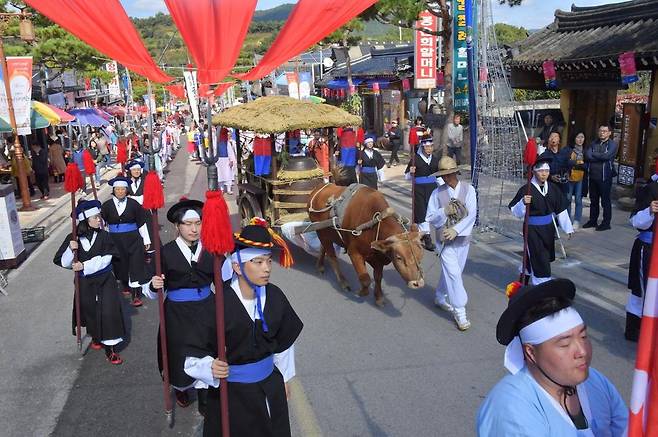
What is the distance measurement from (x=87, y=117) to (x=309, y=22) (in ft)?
69.4

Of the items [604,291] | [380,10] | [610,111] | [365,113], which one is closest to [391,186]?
[380,10]

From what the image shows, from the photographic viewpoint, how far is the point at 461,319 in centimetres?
634

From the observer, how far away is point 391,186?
16266 millimetres

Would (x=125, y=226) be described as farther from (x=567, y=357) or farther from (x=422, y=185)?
(x=567, y=357)

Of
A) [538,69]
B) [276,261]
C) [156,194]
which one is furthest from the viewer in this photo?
[538,69]

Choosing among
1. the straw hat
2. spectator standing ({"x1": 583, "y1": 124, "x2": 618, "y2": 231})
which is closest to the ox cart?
the straw hat

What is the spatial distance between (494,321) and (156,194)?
4.32 meters

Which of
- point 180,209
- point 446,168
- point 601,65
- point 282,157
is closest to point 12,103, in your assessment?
point 282,157

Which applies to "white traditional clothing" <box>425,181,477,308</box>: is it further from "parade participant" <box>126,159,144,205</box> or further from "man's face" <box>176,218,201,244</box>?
"parade participant" <box>126,159,144,205</box>

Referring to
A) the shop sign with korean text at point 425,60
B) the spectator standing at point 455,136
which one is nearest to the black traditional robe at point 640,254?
the spectator standing at point 455,136

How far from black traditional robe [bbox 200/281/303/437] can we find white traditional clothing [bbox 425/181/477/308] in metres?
3.34

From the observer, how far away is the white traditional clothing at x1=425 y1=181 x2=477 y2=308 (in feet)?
20.9

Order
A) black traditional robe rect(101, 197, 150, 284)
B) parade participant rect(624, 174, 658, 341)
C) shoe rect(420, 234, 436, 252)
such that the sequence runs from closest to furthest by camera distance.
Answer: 1. parade participant rect(624, 174, 658, 341)
2. black traditional robe rect(101, 197, 150, 284)
3. shoe rect(420, 234, 436, 252)

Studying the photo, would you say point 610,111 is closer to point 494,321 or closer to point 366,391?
point 494,321
